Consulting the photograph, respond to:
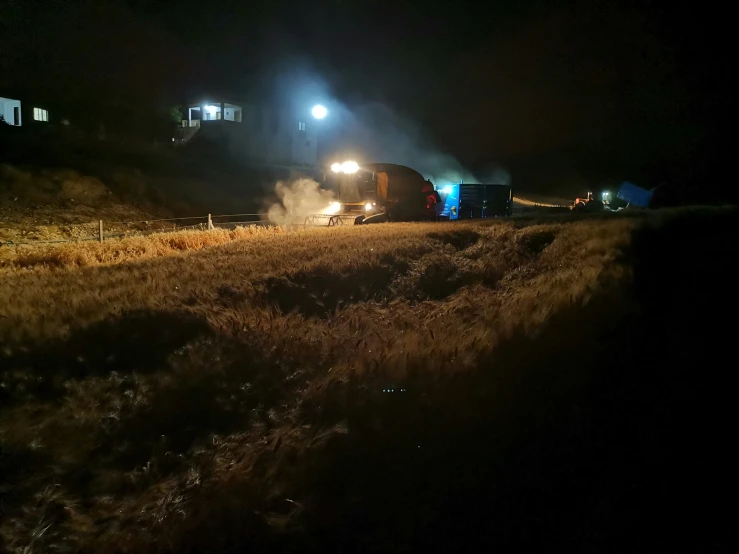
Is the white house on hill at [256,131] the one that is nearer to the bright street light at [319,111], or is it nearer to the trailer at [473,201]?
the bright street light at [319,111]

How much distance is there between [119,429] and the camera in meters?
4.84

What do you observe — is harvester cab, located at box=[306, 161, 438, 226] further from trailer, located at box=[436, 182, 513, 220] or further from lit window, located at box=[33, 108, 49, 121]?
lit window, located at box=[33, 108, 49, 121]

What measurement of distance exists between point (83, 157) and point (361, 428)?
→ 36.0 meters

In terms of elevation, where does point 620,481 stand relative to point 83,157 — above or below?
below

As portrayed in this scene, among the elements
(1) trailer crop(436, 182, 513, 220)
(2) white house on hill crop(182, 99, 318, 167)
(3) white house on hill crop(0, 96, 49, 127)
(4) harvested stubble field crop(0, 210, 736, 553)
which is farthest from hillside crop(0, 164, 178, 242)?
(2) white house on hill crop(182, 99, 318, 167)

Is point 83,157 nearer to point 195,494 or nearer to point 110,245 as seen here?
point 110,245

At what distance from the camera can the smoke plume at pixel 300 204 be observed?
28422mm

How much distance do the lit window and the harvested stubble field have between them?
46.4 meters

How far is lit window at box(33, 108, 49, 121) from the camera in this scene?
156ft

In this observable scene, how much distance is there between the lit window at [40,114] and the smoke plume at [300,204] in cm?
2540

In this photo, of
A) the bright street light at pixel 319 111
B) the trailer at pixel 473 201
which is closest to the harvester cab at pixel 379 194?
the trailer at pixel 473 201

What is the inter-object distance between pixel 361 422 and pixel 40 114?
53.6 meters

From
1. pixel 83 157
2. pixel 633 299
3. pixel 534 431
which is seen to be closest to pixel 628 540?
pixel 534 431

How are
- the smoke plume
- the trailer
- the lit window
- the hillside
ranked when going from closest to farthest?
the hillside
the smoke plume
the trailer
the lit window
